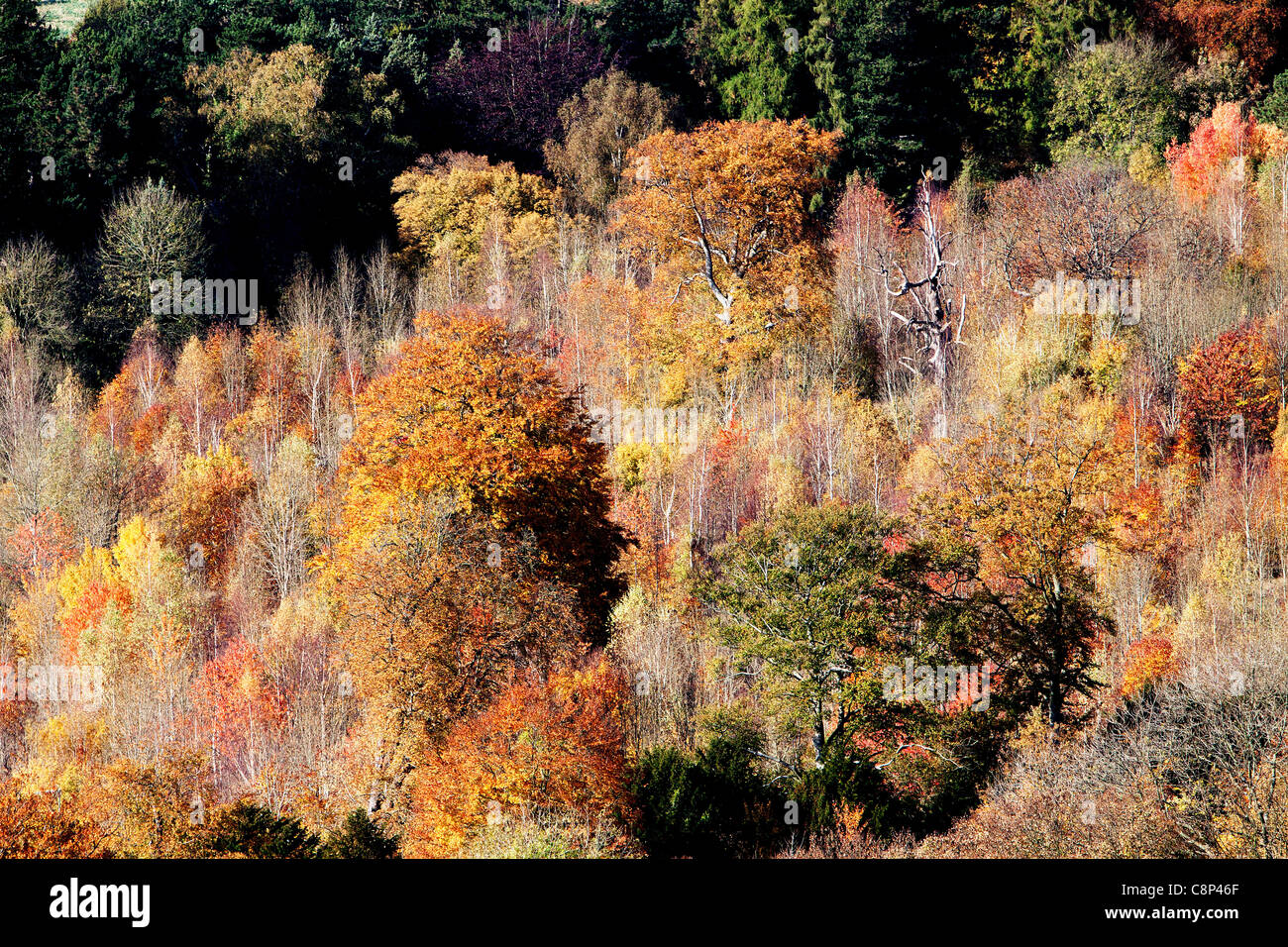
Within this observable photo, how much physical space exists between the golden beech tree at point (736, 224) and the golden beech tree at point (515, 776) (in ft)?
80.9

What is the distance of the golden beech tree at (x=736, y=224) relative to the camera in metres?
50.3

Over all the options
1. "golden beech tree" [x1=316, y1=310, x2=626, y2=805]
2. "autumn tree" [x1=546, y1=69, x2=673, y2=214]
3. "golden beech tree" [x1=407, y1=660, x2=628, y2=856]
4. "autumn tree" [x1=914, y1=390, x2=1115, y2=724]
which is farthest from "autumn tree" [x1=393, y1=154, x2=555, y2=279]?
"golden beech tree" [x1=407, y1=660, x2=628, y2=856]

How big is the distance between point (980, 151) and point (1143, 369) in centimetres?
2125

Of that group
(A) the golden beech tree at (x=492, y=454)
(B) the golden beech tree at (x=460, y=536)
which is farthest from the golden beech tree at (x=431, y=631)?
(A) the golden beech tree at (x=492, y=454)

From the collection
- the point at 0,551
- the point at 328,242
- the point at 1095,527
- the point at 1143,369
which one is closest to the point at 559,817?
the point at 1095,527

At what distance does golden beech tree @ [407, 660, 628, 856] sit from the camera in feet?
87.3

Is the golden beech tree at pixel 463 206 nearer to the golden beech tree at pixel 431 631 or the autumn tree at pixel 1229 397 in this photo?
the autumn tree at pixel 1229 397

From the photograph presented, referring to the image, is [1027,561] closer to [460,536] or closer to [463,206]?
[460,536]

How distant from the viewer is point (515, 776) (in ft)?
87.7

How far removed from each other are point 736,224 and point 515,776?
2847 centimetres

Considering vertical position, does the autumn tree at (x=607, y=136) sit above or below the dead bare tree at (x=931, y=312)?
above

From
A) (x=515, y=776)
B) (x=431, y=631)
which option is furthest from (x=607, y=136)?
(x=515, y=776)

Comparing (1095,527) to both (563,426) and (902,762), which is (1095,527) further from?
(563,426)

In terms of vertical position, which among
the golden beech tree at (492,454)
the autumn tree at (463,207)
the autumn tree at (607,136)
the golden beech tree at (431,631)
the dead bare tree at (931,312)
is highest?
the autumn tree at (607,136)
